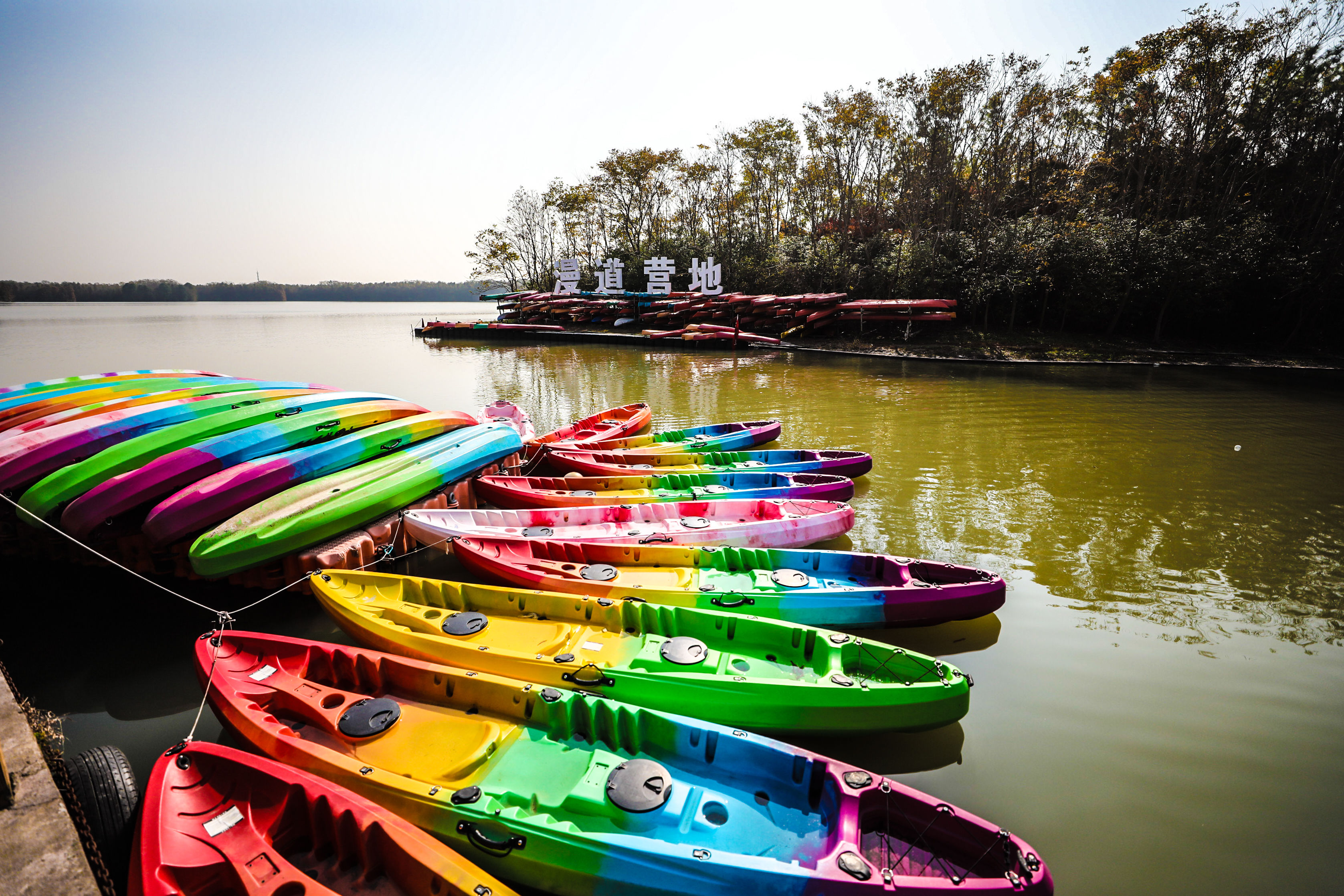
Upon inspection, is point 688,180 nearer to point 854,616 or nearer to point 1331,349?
point 1331,349

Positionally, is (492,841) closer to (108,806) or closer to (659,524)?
(108,806)

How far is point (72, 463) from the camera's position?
25.0 ft

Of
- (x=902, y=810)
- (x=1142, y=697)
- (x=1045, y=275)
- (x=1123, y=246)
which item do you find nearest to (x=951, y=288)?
(x=1045, y=275)

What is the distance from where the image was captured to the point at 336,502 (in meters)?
7.10

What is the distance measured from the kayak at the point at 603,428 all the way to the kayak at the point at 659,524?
3.42 metres

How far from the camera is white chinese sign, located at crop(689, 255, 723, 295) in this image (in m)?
41.6

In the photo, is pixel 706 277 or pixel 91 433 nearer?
pixel 91 433

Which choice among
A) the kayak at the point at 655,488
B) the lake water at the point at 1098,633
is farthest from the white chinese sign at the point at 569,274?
the kayak at the point at 655,488

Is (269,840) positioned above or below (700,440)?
below

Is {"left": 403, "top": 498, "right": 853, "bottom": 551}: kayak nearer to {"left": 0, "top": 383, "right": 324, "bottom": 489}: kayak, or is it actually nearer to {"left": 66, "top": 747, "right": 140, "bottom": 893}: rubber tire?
{"left": 66, "top": 747, "right": 140, "bottom": 893}: rubber tire

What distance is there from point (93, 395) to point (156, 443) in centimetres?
448

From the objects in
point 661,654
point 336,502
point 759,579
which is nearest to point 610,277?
point 336,502

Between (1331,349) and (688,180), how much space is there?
4201 centimetres

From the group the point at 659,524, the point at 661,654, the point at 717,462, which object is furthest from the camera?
the point at 717,462
